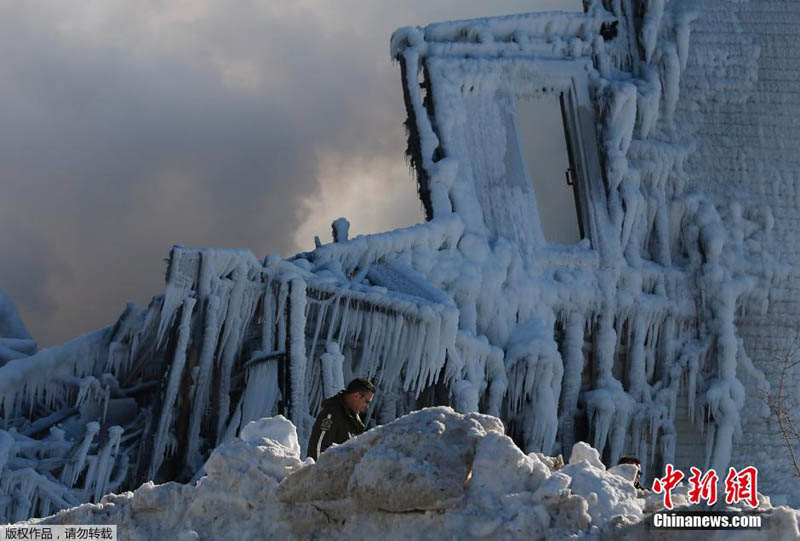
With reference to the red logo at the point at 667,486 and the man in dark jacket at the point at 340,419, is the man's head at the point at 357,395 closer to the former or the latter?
the man in dark jacket at the point at 340,419

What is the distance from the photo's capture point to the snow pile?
5.09m

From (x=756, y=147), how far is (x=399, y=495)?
1497cm

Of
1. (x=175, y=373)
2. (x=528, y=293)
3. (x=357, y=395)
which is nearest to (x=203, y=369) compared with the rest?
(x=175, y=373)

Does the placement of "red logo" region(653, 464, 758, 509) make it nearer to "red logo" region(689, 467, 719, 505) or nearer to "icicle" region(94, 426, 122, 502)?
"red logo" region(689, 467, 719, 505)

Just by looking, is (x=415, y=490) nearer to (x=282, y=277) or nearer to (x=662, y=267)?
(x=282, y=277)

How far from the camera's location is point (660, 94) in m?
18.9

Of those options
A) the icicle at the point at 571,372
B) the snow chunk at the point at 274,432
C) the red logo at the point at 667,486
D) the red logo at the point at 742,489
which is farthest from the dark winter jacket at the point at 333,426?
the icicle at the point at 571,372

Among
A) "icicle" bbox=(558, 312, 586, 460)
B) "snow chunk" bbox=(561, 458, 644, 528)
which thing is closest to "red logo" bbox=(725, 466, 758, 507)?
"snow chunk" bbox=(561, 458, 644, 528)

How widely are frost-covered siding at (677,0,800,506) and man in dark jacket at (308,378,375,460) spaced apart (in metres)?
11.3

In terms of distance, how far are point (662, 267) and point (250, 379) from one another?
22.0 feet

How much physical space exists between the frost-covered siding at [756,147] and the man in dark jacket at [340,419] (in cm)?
1130

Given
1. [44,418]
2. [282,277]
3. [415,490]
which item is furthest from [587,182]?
[415,490]

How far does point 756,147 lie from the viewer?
1909 cm

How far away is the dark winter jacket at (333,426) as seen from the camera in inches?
293
